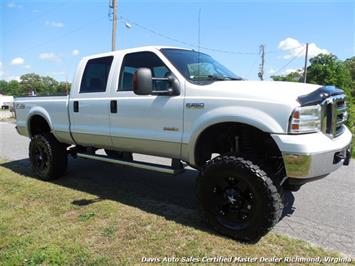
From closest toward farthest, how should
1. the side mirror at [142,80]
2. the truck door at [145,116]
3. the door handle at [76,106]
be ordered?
the side mirror at [142,80]
the truck door at [145,116]
the door handle at [76,106]

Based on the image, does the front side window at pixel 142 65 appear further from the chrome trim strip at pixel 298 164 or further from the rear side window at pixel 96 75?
the chrome trim strip at pixel 298 164

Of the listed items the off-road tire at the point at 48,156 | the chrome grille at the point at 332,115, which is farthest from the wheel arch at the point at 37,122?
the chrome grille at the point at 332,115

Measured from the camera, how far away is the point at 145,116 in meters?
4.57

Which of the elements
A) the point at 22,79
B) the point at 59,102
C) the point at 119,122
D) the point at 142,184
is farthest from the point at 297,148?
the point at 22,79

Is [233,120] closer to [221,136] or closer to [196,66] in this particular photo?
[221,136]

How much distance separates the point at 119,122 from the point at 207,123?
1.53m

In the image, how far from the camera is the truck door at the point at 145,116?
431cm

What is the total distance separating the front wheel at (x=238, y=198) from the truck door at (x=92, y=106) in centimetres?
191

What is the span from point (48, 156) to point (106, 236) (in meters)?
2.86

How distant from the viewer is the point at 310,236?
3838 mm

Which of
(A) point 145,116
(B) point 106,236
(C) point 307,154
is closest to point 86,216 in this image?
(B) point 106,236

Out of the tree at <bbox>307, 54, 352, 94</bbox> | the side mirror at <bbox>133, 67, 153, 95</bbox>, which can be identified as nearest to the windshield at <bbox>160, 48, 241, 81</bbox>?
the side mirror at <bbox>133, 67, 153, 95</bbox>

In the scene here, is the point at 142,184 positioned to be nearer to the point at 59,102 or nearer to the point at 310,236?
the point at 59,102

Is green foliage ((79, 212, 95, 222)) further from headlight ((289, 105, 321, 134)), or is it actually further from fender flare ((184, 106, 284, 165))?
headlight ((289, 105, 321, 134))
